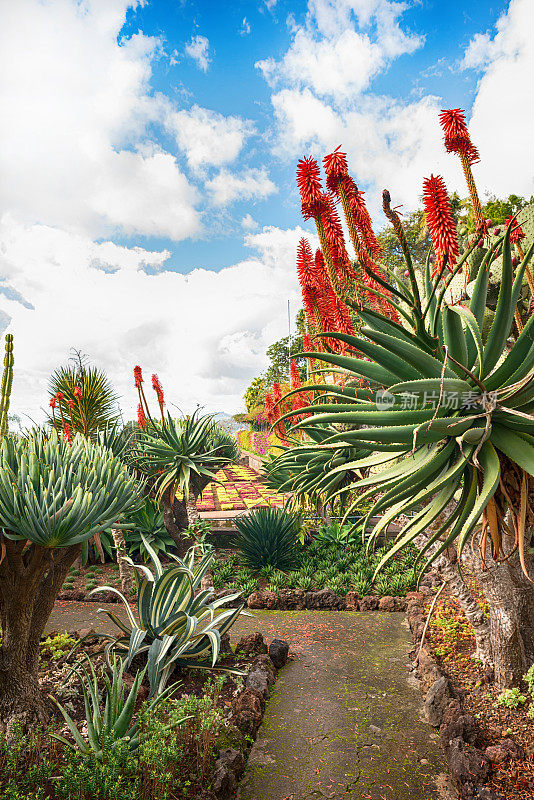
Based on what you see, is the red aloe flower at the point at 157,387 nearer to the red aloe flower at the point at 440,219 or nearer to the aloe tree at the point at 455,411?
the red aloe flower at the point at 440,219

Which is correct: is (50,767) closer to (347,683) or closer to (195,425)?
(347,683)

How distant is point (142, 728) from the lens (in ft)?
10.5

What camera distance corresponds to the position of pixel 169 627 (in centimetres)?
421

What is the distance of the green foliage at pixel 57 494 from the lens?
3072 millimetres

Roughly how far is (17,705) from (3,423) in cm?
378

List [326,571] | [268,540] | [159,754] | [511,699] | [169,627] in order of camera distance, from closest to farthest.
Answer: [159,754], [511,699], [169,627], [326,571], [268,540]

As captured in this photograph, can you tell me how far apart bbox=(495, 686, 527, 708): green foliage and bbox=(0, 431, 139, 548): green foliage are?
3.22 m

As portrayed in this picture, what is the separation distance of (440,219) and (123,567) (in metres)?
6.82

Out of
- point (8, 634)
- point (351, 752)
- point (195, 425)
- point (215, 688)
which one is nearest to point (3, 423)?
point (195, 425)

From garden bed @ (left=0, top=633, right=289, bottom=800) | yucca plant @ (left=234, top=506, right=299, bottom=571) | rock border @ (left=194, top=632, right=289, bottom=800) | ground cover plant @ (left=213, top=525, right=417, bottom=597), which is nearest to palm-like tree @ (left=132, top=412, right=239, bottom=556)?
yucca plant @ (left=234, top=506, right=299, bottom=571)

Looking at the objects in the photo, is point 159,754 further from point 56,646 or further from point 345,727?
point 56,646

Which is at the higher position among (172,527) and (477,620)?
(172,527)

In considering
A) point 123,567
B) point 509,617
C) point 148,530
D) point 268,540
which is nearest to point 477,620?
point 509,617

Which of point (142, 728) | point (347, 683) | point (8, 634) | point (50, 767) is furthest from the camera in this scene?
point (347, 683)
